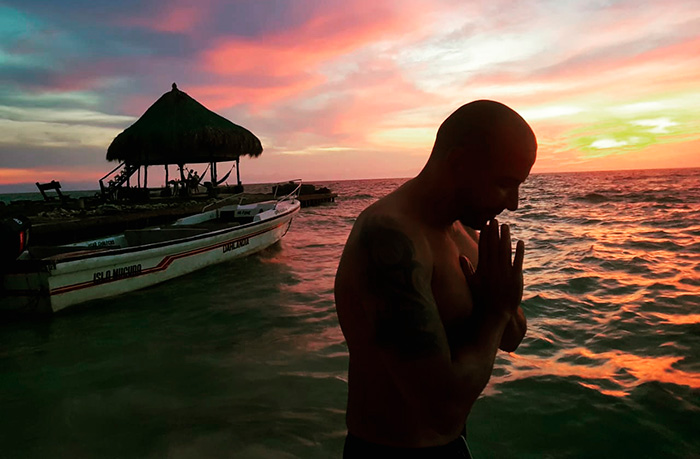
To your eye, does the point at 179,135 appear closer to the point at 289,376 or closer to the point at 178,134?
the point at 178,134

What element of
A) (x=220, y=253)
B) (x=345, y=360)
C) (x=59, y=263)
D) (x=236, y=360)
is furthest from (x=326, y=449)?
(x=220, y=253)

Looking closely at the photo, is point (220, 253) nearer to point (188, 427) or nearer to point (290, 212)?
point (290, 212)

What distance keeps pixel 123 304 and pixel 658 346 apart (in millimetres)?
8044

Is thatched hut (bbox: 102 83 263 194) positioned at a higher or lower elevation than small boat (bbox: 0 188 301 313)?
higher

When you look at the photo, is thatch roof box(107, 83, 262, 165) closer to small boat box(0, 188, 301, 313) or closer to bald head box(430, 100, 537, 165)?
small boat box(0, 188, 301, 313)

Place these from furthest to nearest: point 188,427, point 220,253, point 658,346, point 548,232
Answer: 1. point 548,232
2. point 220,253
3. point 658,346
4. point 188,427

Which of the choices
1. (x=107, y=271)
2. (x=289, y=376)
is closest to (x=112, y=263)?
(x=107, y=271)

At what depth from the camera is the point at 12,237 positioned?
20.4 feet

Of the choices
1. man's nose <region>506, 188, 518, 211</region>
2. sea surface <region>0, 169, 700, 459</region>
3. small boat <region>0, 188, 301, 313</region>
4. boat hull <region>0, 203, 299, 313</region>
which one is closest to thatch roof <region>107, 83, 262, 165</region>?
small boat <region>0, 188, 301, 313</region>

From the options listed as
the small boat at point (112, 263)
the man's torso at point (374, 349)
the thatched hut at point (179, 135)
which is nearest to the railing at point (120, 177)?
the thatched hut at point (179, 135)

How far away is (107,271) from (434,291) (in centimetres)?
800

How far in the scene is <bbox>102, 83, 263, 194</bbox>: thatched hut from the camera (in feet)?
68.3

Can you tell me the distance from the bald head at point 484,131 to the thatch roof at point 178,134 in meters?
21.3

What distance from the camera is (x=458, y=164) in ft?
4.20
